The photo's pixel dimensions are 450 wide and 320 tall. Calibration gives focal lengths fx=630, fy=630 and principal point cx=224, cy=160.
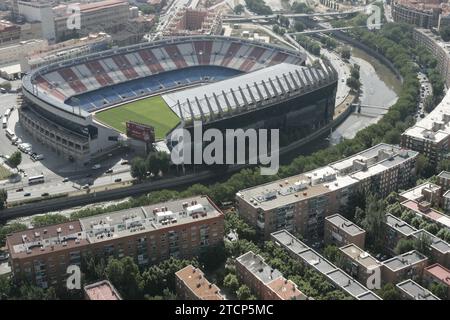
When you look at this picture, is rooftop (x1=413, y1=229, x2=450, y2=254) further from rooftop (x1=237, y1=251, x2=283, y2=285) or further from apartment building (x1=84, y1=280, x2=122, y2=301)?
apartment building (x1=84, y1=280, x2=122, y2=301)

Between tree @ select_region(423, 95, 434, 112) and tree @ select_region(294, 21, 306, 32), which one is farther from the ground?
tree @ select_region(294, 21, 306, 32)

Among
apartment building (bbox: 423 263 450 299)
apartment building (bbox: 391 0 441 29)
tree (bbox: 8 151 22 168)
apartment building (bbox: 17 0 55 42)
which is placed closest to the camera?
apartment building (bbox: 423 263 450 299)

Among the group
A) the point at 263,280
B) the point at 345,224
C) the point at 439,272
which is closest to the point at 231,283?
the point at 263,280

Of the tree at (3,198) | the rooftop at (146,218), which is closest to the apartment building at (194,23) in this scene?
the tree at (3,198)

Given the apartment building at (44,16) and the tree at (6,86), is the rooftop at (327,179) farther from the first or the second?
the apartment building at (44,16)

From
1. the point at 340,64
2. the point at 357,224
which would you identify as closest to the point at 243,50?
the point at 340,64

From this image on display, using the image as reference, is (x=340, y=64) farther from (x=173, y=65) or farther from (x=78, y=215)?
(x=78, y=215)

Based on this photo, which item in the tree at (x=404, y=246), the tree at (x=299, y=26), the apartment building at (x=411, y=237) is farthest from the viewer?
the tree at (x=299, y=26)

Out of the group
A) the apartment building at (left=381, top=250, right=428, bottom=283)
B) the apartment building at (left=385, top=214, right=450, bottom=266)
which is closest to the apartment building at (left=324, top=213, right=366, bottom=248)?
the apartment building at (left=385, top=214, right=450, bottom=266)
